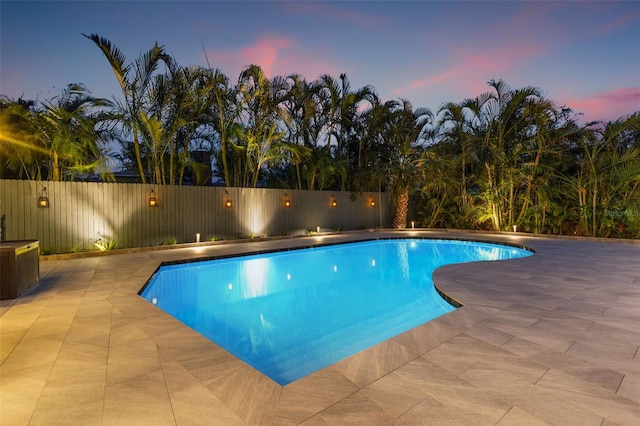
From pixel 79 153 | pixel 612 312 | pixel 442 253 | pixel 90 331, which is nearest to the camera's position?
pixel 90 331

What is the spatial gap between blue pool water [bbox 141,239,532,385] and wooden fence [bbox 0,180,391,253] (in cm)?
229

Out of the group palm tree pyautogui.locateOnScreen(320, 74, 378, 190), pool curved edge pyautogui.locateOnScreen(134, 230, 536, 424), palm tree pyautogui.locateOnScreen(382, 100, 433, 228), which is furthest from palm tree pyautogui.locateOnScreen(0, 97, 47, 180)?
palm tree pyautogui.locateOnScreen(382, 100, 433, 228)

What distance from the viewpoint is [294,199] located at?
1134cm

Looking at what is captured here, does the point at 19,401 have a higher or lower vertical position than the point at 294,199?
lower

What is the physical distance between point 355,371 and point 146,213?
25.7ft

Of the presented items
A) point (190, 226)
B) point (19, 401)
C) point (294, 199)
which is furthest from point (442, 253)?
point (19, 401)

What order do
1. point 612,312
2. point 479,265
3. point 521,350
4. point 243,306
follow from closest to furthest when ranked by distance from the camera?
1. point 521,350
2. point 612,312
3. point 243,306
4. point 479,265

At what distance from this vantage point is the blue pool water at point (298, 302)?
126 inches

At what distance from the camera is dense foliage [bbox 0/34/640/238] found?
7516 mm

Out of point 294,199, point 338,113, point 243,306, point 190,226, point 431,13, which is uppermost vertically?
point 431,13

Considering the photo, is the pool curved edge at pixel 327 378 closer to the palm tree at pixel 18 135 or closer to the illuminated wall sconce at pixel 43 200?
the illuminated wall sconce at pixel 43 200

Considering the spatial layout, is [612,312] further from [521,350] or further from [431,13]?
[431,13]

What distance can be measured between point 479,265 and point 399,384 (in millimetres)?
4487

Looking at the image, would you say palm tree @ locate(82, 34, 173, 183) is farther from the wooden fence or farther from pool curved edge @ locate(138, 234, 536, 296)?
pool curved edge @ locate(138, 234, 536, 296)
